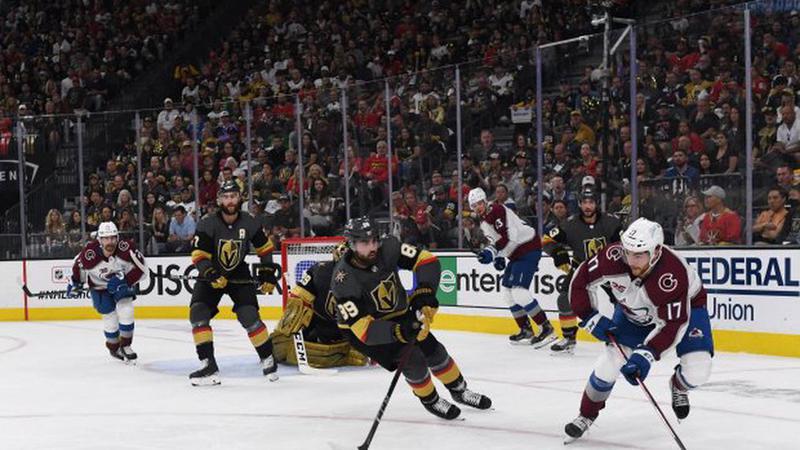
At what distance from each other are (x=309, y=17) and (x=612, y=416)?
13.4 m

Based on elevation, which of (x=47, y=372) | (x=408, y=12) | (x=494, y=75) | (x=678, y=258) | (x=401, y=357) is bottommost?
(x=47, y=372)

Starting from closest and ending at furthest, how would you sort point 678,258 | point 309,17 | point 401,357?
point 678,258 → point 401,357 → point 309,17

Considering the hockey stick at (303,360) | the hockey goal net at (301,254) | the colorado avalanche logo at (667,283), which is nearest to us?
the colorado avalanche logo at (667,283)

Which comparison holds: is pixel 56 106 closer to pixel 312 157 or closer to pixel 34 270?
pixel 34 270

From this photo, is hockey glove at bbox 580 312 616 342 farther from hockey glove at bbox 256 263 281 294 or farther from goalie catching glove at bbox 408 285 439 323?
hockey glove at bbox 256 263 281 294

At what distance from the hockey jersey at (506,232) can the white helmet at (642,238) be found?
4680mm

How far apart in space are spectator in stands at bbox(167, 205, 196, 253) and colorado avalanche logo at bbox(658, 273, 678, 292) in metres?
9.71

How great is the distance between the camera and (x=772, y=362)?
28.2ft

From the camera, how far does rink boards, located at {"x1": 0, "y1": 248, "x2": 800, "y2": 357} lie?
29.3ft

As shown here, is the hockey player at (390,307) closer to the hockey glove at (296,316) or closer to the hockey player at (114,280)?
the hockey glove at (296,316)

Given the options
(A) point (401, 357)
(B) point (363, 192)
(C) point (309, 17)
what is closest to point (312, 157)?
(B) point (363, 192)

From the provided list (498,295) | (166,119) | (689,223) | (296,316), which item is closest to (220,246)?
(296,316)

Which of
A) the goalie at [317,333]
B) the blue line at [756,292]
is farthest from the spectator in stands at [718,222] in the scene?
the goalie at [317,333]

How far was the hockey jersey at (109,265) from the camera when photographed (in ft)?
31.6
